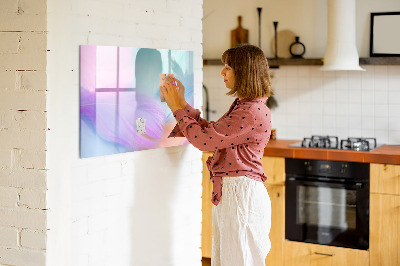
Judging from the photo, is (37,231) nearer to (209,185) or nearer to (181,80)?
(181,80)

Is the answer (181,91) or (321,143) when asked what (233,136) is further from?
(321,143)

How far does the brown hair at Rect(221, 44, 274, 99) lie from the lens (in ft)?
9.27

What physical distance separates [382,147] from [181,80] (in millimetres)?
2071

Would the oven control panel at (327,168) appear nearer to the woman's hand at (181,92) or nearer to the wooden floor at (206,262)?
the wooden floor at (206,262)

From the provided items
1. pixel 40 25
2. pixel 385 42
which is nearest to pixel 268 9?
pixel 385 42

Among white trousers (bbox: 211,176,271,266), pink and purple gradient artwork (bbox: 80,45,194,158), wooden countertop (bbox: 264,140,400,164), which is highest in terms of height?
pink and purple gradient artwork (bbox: 80,45,194,158)

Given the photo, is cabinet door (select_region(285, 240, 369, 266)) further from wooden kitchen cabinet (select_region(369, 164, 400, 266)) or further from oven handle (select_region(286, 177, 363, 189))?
oven handle (select_region(286, 177, 363, 189))

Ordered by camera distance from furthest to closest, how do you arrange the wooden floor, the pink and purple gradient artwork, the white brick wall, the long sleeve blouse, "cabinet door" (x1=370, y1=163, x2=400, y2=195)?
the wooden floor
"cabinet door" (x1=370, y1=163, x2=400, y2=195)
the long sleeve blouse
the pink and purple gradient artwork
the white brick wall

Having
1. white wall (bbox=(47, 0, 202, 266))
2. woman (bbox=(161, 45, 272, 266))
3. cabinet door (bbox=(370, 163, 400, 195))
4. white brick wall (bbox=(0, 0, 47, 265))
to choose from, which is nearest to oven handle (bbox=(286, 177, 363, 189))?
cabinet door (bbox=(370, 163, 400, 195))

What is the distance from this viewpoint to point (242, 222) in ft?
9.39

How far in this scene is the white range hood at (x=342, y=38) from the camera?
4641 mm

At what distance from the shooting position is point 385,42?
4.77 m

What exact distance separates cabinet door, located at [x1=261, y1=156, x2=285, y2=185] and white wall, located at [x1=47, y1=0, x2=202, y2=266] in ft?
4.14

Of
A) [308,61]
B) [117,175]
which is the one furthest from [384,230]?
[117,175]
